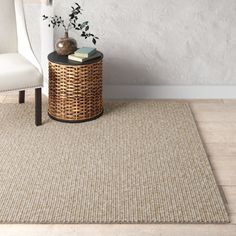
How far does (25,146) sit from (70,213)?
78cm

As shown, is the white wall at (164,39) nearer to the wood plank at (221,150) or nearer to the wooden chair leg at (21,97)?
the wooden chair leg at (21,97)

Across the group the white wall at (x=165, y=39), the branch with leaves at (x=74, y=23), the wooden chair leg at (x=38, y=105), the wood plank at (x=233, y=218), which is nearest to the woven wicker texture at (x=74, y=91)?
the wooden chair leg at (x=38, y=105)

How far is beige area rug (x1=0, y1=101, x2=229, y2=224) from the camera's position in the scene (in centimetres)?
237

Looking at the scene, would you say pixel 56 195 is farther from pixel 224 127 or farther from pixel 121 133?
pixel 224 127

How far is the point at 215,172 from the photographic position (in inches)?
109

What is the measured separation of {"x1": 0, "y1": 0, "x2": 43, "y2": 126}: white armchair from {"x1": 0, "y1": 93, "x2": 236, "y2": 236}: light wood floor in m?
0.41

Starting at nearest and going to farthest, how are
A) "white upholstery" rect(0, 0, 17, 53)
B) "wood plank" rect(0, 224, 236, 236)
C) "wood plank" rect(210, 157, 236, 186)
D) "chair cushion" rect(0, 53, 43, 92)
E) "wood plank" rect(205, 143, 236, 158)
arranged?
"wood plank" rect(0, 224, 236, 236), "wood plank" rect(210, 157, 236, 186), "wood plank" rect(205, 143, 236, 158), "chair cushion" rect(0, 53, 43, 92), "white upholstery" rect(0, 0, 17, 53)

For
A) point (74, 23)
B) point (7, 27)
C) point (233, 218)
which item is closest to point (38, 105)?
point (7, 27)

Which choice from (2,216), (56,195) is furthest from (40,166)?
(2,216)

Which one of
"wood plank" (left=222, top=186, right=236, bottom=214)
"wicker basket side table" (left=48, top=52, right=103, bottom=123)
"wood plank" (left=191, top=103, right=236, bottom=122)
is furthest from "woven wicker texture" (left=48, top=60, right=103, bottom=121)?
"wood plank" (left=222, top=186, right=236, bottom=214)

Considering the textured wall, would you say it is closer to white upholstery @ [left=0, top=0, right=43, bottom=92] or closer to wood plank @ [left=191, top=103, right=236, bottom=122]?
wood plank @ [left=191, top=103, right=236, bottom=122]

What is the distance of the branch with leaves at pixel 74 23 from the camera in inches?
138

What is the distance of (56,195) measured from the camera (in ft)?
8.23

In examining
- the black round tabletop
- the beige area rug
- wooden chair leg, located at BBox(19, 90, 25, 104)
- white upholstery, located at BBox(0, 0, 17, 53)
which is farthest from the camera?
wooden chair leg, located at BBox(19, 90, 25, 104)
